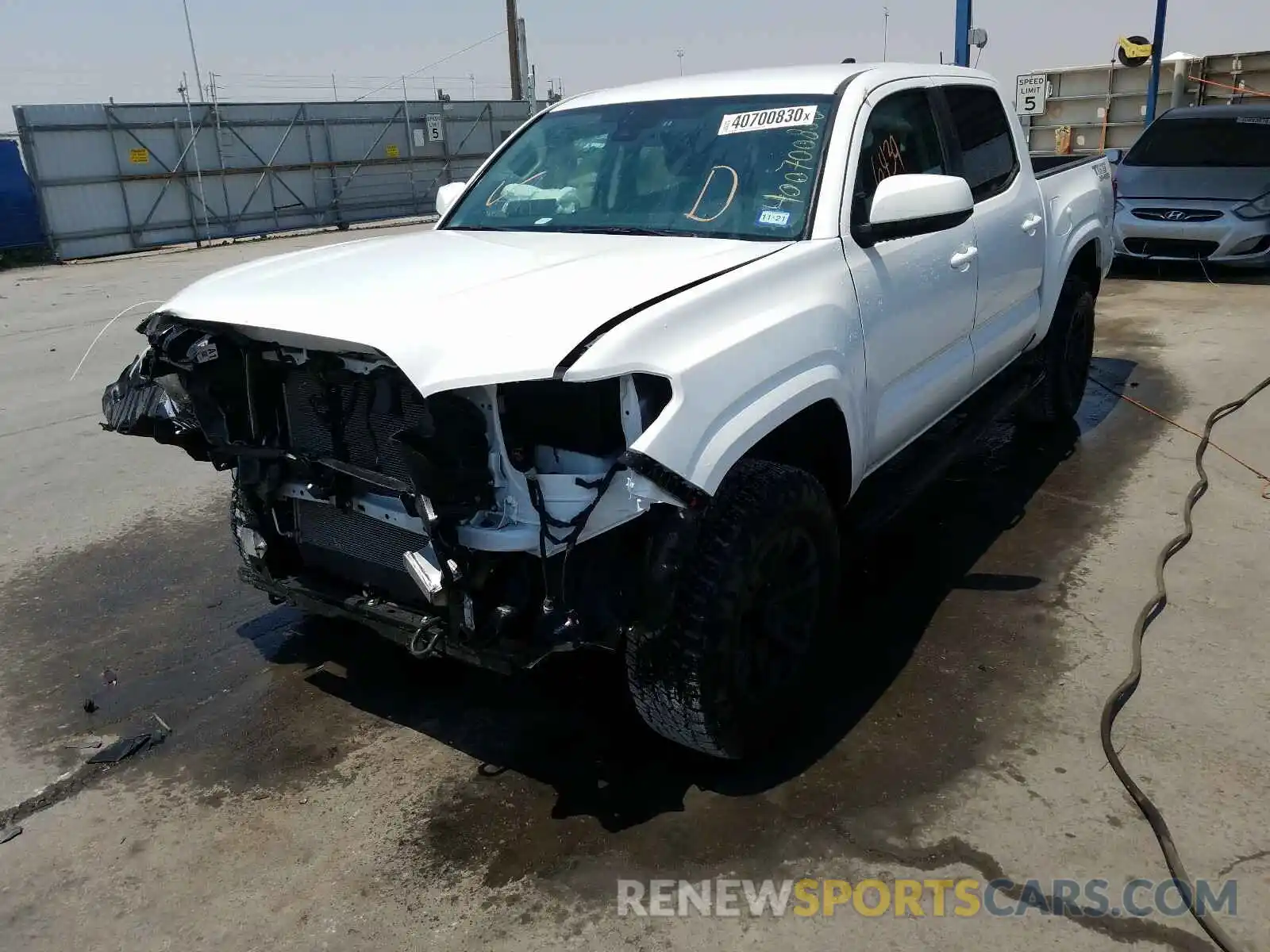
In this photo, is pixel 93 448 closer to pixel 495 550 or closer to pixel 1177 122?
pixel 495 550

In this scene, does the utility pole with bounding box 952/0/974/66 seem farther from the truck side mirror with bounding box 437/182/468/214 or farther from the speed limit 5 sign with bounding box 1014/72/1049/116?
the truck side mirror with bounding box 437/182/468/214

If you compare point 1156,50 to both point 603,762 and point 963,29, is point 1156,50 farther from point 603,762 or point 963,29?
point 603,762

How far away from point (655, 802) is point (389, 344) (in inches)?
59.5

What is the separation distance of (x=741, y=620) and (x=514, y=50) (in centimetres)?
3083

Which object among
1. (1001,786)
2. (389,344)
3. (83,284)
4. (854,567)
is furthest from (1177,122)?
(83,284)

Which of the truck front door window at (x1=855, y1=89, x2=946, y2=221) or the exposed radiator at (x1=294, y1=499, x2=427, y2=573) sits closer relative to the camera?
the exposed radiator at (x1=294, y1=499, x2=427, y2=573)

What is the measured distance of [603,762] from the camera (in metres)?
3.26

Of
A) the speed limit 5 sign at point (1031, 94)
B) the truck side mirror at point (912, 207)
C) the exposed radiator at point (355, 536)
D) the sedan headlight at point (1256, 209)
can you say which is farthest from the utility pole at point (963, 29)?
the exposed radiator at point (355, 536)

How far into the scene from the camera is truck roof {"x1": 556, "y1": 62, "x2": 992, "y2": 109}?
3.89m

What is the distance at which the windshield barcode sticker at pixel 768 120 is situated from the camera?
12.3 feet

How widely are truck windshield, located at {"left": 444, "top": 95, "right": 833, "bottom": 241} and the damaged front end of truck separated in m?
1.19

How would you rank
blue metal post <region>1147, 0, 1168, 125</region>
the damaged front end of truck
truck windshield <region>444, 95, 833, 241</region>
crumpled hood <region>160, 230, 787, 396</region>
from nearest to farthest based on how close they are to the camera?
crumpled hood <region>160, 230, 787, 396</region>, the damaged front end of truck, truck windshield <region>444, 95, 833, 241</region>, blue metal post <region>1147, 0, 1168, 125</region>

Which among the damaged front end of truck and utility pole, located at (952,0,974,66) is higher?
utility pole, located at (952,0,974,66)

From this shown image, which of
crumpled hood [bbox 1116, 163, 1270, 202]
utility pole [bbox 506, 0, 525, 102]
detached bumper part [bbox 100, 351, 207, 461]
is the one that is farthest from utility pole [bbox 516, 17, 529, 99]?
detached bumper part [bbox 100, 351, 207, 461]
